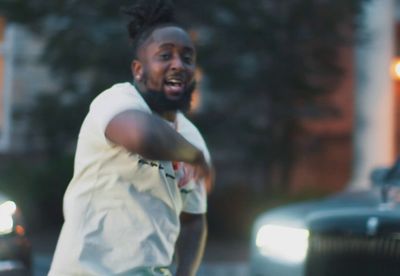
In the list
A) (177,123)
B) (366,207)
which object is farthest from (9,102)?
(177,123)

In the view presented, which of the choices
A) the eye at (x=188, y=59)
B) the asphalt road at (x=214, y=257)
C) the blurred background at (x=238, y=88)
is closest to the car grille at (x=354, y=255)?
the eye at (x=188, y=59)

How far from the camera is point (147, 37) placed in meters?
3.05

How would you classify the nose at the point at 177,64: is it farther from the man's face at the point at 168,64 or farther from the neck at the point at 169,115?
the neck at the point at 169,115

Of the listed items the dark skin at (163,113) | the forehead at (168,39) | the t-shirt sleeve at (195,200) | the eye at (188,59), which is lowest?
the t-shirt sleeve at (195,200)

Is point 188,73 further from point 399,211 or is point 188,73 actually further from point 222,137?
point 222,137

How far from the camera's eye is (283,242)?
634 centimetres

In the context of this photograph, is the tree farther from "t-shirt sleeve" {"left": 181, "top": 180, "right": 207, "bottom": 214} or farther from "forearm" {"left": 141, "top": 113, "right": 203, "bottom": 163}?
"forearm" {"left": 141, "top": 113, "right": 203, "bottom": 163}

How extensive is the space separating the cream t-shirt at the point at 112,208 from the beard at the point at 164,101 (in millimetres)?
33

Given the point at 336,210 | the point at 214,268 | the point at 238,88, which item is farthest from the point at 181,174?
the point at 238,88

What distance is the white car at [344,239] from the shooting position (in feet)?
17.7

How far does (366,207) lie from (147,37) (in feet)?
9.82

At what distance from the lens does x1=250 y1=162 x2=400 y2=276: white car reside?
5.39m

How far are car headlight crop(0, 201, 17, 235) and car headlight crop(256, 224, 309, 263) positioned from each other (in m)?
1.76

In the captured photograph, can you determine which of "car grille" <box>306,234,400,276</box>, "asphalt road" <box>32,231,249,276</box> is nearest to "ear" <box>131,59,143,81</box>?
"car grille" <box>306,234,400,276</box>
